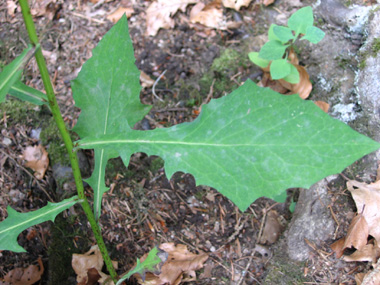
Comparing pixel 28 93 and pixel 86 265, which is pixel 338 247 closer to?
pixel 86 265

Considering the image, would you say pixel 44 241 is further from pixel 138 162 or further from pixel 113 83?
pixel 113 83

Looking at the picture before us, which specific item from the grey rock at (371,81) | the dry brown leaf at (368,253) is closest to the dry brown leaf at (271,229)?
the dry brown leaf at (368,253)

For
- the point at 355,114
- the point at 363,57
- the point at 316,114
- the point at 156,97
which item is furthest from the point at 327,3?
the point at 316,114

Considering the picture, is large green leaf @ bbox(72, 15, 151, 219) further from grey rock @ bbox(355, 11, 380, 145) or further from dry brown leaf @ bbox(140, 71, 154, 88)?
grey rock @ bbox(355, 11, 380, 145)

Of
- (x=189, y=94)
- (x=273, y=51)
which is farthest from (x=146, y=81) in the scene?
(x=273, y=51)

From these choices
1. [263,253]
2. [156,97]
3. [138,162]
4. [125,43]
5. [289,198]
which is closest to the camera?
[125,43]

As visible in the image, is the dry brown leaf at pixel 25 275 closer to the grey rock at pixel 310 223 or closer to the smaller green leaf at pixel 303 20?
the grey rock at pixel 310 223
